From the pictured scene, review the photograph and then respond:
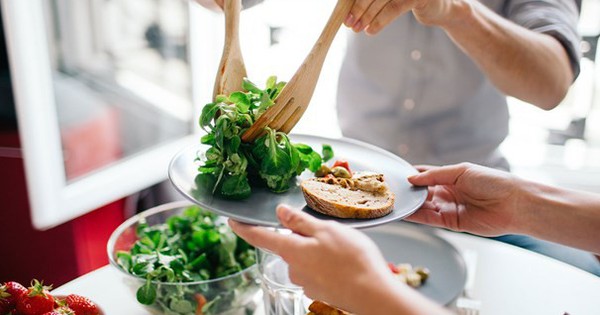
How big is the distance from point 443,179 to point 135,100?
177 cm

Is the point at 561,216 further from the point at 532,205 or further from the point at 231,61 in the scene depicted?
the point at 231,61

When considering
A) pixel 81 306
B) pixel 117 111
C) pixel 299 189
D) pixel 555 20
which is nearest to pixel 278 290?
pixel 299 189

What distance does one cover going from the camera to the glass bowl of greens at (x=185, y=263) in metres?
1.04

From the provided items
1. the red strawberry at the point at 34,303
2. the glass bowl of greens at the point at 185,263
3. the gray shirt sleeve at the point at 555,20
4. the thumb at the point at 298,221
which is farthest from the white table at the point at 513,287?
the gray shirt sleeve at the point at 555,20

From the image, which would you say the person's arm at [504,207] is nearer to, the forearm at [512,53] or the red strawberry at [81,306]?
the forearm at [512,53]

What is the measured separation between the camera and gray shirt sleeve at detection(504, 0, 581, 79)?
1.50m

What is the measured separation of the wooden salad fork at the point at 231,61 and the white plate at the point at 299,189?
120mm

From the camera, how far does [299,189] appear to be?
40.1 inches

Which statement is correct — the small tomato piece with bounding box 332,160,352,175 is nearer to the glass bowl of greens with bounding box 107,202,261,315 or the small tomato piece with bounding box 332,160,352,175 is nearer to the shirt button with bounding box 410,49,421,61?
the glass bowl of greens with bounding box 107,202,261,315

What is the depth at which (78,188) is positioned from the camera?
203 cm

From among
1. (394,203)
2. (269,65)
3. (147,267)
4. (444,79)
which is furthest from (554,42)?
(269,65)

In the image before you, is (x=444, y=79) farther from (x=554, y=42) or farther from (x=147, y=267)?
(x=147, y=267)

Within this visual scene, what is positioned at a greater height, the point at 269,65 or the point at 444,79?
the point at 444,79

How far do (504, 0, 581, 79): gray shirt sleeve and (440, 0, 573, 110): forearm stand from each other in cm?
2
